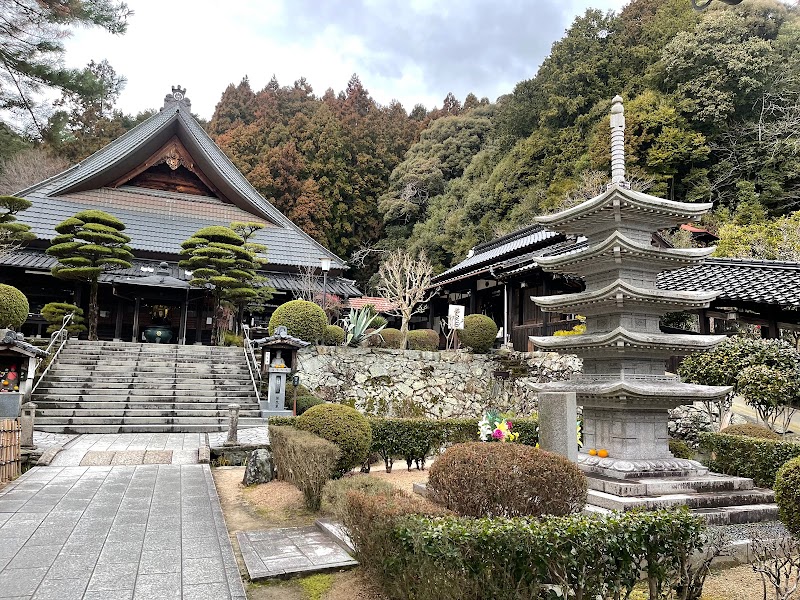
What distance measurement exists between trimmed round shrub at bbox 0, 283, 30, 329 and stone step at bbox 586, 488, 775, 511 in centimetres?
1606

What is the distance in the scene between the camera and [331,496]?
5.79 m

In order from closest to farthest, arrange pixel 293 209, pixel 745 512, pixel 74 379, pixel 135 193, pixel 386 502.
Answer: pixel 386 502, pixel 745 512, pixel 74 379, pixel 135 193, pixel 293 209

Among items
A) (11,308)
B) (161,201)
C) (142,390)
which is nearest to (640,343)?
(142,390)

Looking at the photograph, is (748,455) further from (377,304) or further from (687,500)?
(377,304)

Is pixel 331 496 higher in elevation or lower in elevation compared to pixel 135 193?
lower

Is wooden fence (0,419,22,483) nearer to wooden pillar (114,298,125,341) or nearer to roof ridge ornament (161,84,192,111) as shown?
wooden pillar (114,298,125,341)

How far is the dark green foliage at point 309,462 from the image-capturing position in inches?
264

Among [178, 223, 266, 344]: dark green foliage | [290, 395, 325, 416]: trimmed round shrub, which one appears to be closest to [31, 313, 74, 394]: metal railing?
[178, 223, 266, 344]: dark green foliage

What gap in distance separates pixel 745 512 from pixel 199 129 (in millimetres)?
26640

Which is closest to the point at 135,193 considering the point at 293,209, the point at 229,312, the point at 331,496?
the point at 229,312

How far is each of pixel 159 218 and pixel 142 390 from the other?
13093 mm

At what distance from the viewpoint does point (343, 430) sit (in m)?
7.85

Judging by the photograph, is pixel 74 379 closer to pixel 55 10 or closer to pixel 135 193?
pixel 55 10

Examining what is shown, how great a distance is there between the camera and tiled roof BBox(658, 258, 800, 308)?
37.7 ft
